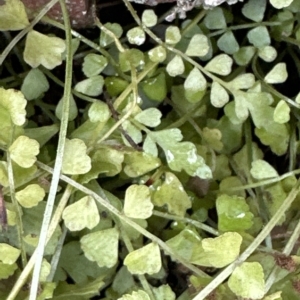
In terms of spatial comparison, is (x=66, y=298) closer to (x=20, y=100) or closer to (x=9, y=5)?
(x=20, y=100)

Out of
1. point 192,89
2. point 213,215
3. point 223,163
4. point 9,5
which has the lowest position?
point 213,215

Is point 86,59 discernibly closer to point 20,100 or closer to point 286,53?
point 20,100

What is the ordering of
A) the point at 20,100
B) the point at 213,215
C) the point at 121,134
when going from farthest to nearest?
the point at 213,215
the point at 121,134
the point at 20,100

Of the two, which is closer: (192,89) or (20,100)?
(20,100)

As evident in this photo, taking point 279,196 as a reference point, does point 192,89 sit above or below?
above

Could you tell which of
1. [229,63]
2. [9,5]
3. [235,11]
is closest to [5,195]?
[9,5]

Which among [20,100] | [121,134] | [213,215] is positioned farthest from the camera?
[213,215]
